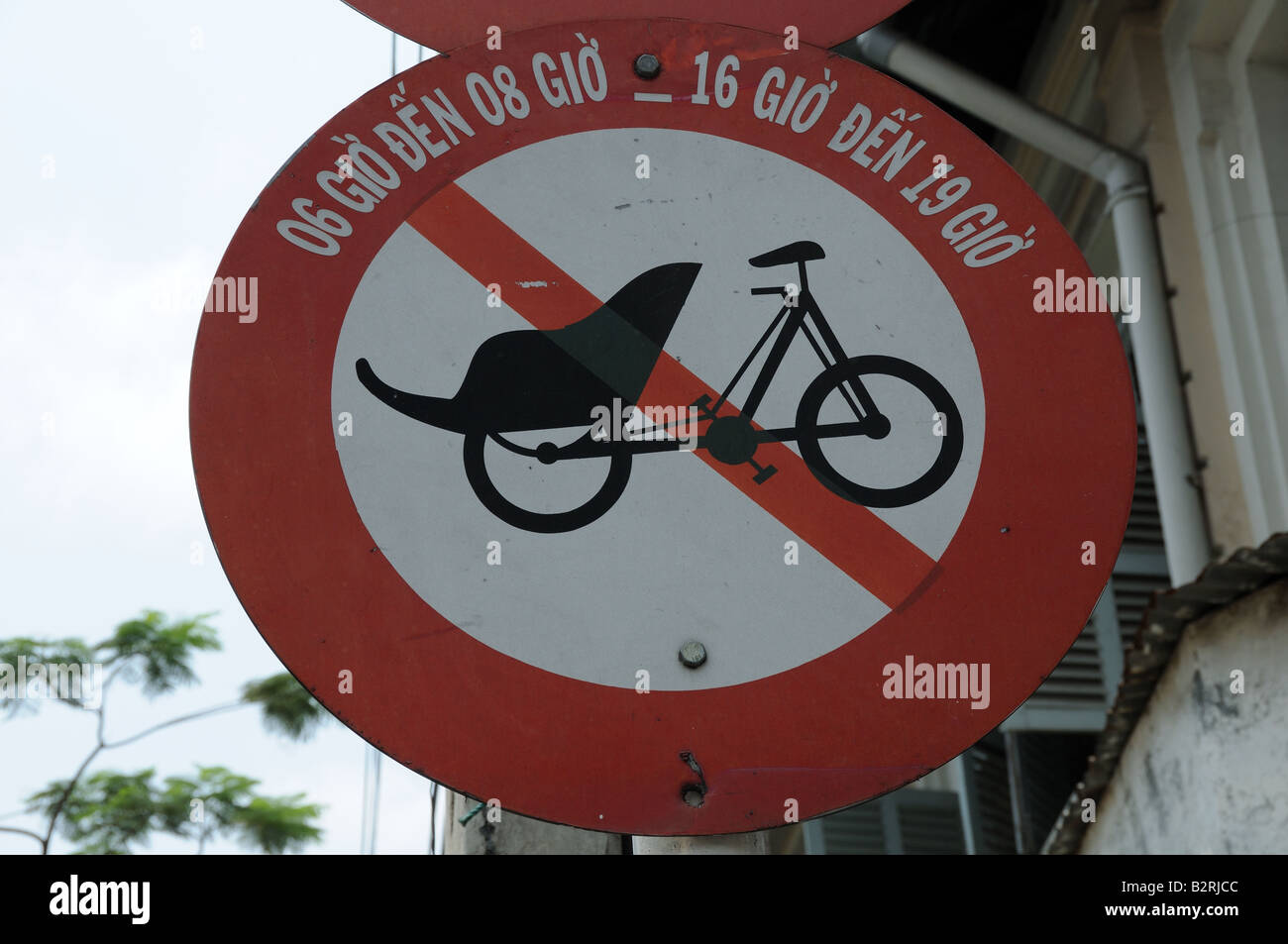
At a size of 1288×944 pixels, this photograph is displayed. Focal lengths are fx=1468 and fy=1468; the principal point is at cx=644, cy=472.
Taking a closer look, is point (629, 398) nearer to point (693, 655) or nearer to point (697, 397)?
point (697, 397)

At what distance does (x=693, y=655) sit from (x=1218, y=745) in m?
1.95

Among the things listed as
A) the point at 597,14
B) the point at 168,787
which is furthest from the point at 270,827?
the point at 597,14

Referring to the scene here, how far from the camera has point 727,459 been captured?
5.27 ft

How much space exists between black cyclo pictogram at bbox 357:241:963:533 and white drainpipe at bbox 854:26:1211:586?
3087mm

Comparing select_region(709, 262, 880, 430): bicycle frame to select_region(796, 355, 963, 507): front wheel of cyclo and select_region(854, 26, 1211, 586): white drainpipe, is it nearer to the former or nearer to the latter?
select_region(796, 355, 963, 507): front wheel of cyclo

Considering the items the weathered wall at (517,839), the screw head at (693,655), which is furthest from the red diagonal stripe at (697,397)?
the weathered wall at (517,839)

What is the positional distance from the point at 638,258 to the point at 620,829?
2.12 feet

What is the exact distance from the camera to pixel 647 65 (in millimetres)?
1774

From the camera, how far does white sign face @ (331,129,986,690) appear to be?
5.12 feet

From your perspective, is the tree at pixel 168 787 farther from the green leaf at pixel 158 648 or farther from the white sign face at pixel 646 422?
the white sign face at pixel 646 422

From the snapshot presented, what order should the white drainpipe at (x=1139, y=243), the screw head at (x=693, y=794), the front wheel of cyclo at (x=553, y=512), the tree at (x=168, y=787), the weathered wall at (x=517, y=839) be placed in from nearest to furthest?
the screw head at (x=693, y=794)
the front wheel of cyclo at (x=553, y=512)
the weathered wall at (x=517, y=839)
the white drainpipe at (x=1139, y=243)
the tree at (x=168, y=787)

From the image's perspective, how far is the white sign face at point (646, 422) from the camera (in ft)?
5.12

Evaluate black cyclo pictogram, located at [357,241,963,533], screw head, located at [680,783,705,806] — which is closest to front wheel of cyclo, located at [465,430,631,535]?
black cyclo pictogram, located at [357,241,963,533]
